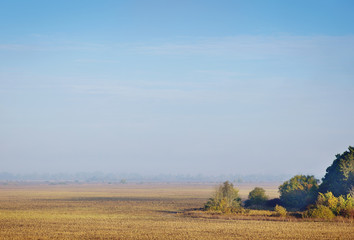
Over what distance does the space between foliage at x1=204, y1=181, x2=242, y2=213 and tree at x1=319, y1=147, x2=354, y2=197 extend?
11.0 meters

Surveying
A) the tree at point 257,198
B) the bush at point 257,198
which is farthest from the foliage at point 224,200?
the bush at point 257,198

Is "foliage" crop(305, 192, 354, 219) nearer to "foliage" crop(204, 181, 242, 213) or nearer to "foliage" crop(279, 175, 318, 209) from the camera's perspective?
"foliage" crop(279, 175, 318, 209)

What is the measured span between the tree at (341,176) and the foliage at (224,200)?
11.0m

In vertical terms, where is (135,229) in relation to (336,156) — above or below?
below

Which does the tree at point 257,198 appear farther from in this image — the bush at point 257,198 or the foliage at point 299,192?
the foliage at point 299,192

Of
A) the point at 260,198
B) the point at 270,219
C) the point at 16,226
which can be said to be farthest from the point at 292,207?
the point at 16,226

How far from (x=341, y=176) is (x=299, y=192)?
1002 centimetres

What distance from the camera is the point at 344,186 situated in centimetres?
6241

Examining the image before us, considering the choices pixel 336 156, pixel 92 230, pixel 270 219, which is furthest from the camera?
pixel 336 156

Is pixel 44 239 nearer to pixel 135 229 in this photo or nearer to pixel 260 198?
pixel 135 229

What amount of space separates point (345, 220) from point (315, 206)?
563cm

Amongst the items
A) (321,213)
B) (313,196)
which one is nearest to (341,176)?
(313,196)

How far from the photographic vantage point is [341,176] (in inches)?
2520

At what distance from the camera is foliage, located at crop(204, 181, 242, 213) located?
67.8m
